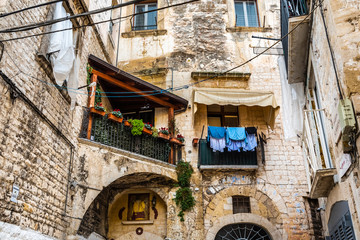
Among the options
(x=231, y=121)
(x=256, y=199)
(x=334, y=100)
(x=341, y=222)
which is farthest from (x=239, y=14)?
(x=341, y=222)

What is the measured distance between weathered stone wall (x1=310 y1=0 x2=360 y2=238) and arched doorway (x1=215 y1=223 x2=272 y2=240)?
4.51 m

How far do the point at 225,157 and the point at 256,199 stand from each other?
164cm

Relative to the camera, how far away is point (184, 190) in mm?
10398

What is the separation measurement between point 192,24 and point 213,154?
Answer: 576 centimetres

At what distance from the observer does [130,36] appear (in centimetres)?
1360

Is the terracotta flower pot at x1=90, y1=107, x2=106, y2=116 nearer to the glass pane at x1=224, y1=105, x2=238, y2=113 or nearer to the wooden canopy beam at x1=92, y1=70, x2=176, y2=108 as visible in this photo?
the wooden canopy beam at x1=92, y1=70, x2=176, y2=108

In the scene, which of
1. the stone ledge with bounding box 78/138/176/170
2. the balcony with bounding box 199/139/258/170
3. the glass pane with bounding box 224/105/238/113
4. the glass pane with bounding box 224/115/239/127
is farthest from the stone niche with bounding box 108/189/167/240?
the glass pane with bounding box 224/105/238/113

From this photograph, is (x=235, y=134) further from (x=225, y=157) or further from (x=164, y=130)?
(x=164, y=130)

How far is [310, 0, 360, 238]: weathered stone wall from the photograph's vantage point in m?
4.71

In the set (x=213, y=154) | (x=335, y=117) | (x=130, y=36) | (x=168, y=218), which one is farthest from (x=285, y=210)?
(x=130, y=36)

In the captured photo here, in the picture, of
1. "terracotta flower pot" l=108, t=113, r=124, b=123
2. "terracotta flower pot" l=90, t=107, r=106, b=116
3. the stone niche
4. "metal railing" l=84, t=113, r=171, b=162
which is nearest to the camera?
"terracotta flower pot" l=90, t=107, r=106, b=116

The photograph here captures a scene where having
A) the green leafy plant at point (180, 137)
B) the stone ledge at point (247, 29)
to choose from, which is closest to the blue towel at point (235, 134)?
the green leafy plant at point (180, 137)

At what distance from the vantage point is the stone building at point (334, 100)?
464 centimetres

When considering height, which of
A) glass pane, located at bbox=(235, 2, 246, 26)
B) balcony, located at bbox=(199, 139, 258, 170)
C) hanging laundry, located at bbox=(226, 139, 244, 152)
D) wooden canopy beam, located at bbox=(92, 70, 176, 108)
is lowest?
balcony, located at bbox=(199, 139, 258, 170)
